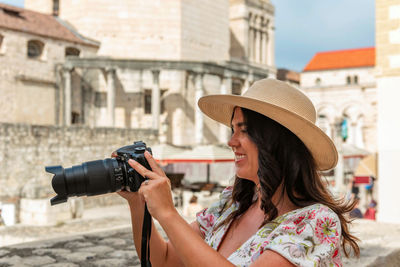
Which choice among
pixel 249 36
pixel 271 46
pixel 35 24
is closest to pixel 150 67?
pixel 35 24

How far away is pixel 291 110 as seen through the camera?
83.4 inches

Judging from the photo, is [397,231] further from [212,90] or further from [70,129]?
[212,90]

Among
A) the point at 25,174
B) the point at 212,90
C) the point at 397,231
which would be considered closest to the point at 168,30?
the point at 212,90

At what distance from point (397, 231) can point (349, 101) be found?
44.7 metres

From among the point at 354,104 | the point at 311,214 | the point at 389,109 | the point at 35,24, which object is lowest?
the point at 311,214

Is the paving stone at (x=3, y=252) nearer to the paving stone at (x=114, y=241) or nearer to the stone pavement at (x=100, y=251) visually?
the stone pavement at (x=100, y=251)

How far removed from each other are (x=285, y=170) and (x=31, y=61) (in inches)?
1080

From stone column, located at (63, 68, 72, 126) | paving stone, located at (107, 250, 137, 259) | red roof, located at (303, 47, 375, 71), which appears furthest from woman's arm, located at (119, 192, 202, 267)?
red roof, located at (303, 47, 375, 71)

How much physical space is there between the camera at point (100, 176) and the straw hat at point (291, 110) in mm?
515

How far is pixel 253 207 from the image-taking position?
246 cm

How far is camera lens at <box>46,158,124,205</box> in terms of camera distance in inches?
80.1

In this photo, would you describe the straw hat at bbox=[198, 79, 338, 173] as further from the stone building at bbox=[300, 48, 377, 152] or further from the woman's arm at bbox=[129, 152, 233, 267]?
the stone building at bbox=[300, 48, 377, 152]

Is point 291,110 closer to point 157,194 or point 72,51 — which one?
point 157,194

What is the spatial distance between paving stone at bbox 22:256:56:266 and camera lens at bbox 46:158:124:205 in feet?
7.71
